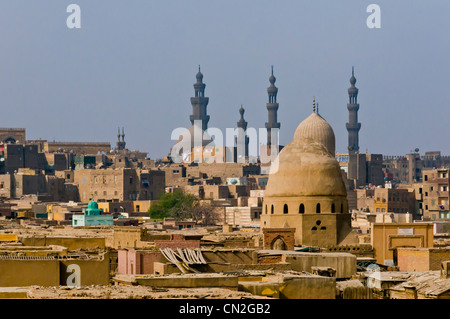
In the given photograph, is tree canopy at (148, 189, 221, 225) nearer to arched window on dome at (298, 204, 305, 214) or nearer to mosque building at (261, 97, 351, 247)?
mosque building at (261, 97, 351, 247)

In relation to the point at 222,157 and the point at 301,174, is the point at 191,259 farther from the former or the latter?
the point at 222,157

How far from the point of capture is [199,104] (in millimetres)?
177500

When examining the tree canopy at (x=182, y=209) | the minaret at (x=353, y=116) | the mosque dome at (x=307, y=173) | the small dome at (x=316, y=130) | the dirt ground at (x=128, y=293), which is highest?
the minaret at (x=353, y=116)

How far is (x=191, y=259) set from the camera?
21.3 metres

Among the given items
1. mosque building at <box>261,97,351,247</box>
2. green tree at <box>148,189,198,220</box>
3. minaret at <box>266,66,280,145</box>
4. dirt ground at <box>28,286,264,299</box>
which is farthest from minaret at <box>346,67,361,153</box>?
dirt ground at <box>28,286,264,299</box>

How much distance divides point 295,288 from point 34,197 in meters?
57.9

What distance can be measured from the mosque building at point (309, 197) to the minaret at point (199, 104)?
448ft

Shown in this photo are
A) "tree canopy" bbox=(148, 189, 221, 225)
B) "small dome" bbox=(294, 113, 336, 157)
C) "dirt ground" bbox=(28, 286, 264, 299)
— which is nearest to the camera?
"dirt ground" bbox=(28, 286, 264, 299)

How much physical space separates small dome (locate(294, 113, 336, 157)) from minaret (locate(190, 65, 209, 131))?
124651 millimetres

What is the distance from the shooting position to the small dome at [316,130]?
45.0 metres

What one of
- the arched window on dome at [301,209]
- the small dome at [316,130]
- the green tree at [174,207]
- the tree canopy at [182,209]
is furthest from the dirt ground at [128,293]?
the green tree at [174,207]

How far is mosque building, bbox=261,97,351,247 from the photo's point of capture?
1318 inches

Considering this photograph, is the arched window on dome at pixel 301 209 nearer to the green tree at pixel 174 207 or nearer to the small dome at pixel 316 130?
the small dome at pixel 316 130
